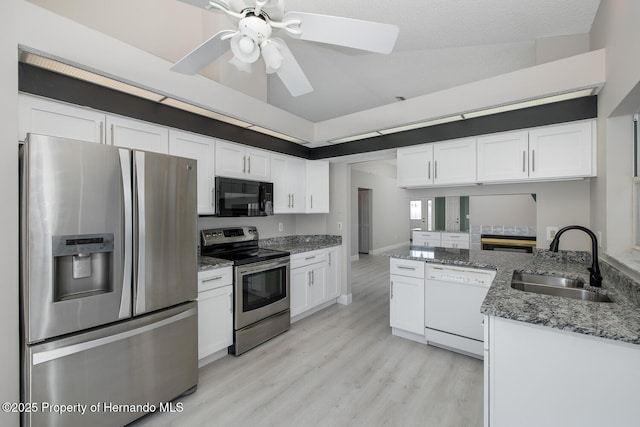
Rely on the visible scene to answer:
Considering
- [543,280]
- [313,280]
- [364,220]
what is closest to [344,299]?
[313,280]

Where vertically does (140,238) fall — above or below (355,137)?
below

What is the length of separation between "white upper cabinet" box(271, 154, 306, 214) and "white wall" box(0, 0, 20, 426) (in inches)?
89.4

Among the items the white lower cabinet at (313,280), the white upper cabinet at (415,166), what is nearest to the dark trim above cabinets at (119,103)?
the white lower cabinet at (313,280)

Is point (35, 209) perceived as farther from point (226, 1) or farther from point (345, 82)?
point (345, 82)

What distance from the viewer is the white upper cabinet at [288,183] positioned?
3553 millimetres

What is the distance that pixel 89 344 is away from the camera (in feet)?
5.07

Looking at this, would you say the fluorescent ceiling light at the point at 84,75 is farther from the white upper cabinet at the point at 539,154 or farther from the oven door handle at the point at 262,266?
the white upper cabinet at the point at 539,154

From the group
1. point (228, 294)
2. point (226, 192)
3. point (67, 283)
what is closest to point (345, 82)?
point (226, 192)

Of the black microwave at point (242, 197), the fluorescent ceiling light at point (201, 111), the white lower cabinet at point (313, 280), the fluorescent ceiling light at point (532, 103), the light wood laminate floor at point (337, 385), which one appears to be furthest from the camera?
the white lower cabinet at point (313, 280)

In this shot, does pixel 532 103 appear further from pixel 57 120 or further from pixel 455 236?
pixel 57 120

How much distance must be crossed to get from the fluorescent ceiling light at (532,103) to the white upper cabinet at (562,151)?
0.22 m

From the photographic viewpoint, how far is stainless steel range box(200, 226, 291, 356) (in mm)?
2646

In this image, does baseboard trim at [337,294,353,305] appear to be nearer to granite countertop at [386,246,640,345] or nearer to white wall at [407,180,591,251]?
granite countertop at [386,246,640,345]

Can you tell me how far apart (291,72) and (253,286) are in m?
2.02
